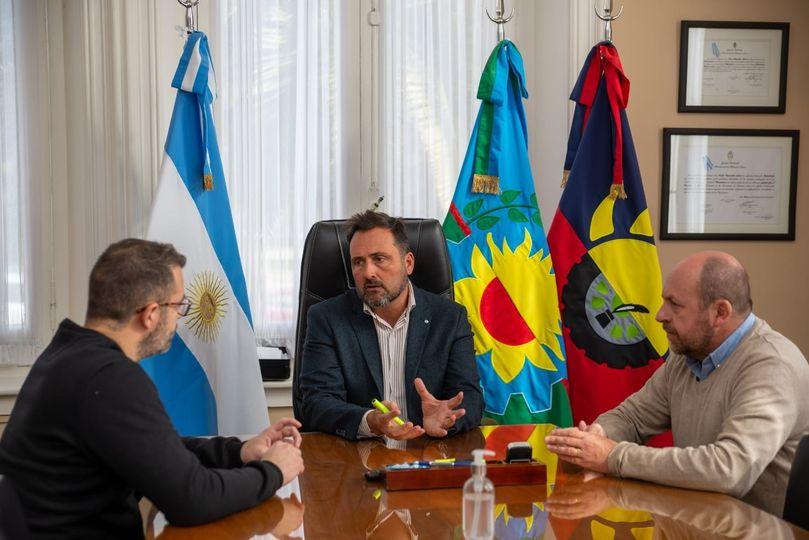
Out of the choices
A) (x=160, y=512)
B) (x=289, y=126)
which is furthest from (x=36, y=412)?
(x=289, y=126)

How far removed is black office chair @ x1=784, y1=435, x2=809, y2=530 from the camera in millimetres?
1716

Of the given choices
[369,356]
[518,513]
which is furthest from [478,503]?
[369,356]

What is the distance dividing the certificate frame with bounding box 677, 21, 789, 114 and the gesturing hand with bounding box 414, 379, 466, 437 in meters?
2.08

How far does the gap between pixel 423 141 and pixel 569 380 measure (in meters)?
1.23

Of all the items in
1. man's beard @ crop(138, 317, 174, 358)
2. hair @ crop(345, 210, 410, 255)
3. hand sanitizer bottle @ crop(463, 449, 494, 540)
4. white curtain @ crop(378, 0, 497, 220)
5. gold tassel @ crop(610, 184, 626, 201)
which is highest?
white curtain @ crop(378, 0, 497, 220)

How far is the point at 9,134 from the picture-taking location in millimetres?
3527

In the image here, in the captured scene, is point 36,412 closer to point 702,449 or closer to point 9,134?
point 702,449

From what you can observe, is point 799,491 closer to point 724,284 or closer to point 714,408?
point 714,408

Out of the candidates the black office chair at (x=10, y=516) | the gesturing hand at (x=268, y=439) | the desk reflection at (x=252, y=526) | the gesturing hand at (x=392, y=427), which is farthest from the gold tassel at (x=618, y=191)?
the black office chair at (x=10, y=516)

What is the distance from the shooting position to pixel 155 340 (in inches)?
69.1

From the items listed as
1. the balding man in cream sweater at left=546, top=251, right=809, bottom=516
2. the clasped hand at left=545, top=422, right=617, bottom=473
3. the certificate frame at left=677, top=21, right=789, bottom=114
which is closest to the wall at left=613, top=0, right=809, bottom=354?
the certificate frame at left=677, top=21, right=789, bottom=114

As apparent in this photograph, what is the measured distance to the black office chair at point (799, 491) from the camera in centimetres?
172

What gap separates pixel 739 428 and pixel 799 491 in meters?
0.21

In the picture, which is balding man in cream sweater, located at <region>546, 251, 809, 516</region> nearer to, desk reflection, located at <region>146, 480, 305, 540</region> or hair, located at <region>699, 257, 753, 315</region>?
→ hair, located at <region>699, 257, 753, 315</region>
